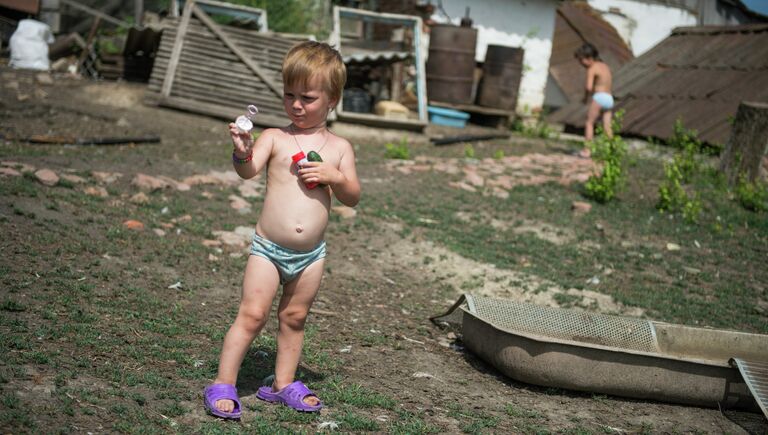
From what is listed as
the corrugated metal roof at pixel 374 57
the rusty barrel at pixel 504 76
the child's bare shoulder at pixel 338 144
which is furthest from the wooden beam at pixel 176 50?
the child's bare shoulder at pixel 338 144

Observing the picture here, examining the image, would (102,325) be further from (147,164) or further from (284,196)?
(147,164)

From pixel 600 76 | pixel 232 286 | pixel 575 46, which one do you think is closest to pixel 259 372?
pixel 232 286

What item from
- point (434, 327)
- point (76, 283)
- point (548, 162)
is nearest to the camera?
point (76, 283)

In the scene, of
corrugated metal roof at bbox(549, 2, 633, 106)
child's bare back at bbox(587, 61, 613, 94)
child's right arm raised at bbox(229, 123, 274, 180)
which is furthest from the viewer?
corrugated metal roof at bbox(549, 2, 633, 106)

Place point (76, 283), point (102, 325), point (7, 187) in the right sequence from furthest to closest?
point (7, 187) → point (76, 283) → point (102, 325)

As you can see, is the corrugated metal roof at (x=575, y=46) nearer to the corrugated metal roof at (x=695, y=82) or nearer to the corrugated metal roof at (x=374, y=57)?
the corrugated metal roof at (x=695, y=82)

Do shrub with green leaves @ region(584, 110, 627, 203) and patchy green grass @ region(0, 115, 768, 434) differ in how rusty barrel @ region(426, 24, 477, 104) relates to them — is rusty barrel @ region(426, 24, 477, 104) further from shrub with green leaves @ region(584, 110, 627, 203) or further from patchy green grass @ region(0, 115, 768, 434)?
shrub with green leaves @ region(584, 110, 627, 203)

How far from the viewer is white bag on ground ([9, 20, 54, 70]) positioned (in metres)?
12.8

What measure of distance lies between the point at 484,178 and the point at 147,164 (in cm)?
383

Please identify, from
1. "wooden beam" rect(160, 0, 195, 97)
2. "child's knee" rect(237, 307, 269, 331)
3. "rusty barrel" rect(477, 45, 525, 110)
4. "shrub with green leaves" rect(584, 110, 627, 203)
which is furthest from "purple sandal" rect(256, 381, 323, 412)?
"rusty barrel" rect(477, 45, 525, 110)

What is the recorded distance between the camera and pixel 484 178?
8.72 metres

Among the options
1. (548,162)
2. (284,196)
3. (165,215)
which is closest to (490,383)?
(284,196)

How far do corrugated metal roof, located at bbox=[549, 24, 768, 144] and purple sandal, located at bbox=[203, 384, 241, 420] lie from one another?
949 centimetres

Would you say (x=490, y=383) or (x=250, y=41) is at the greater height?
(x=250, y=41)
